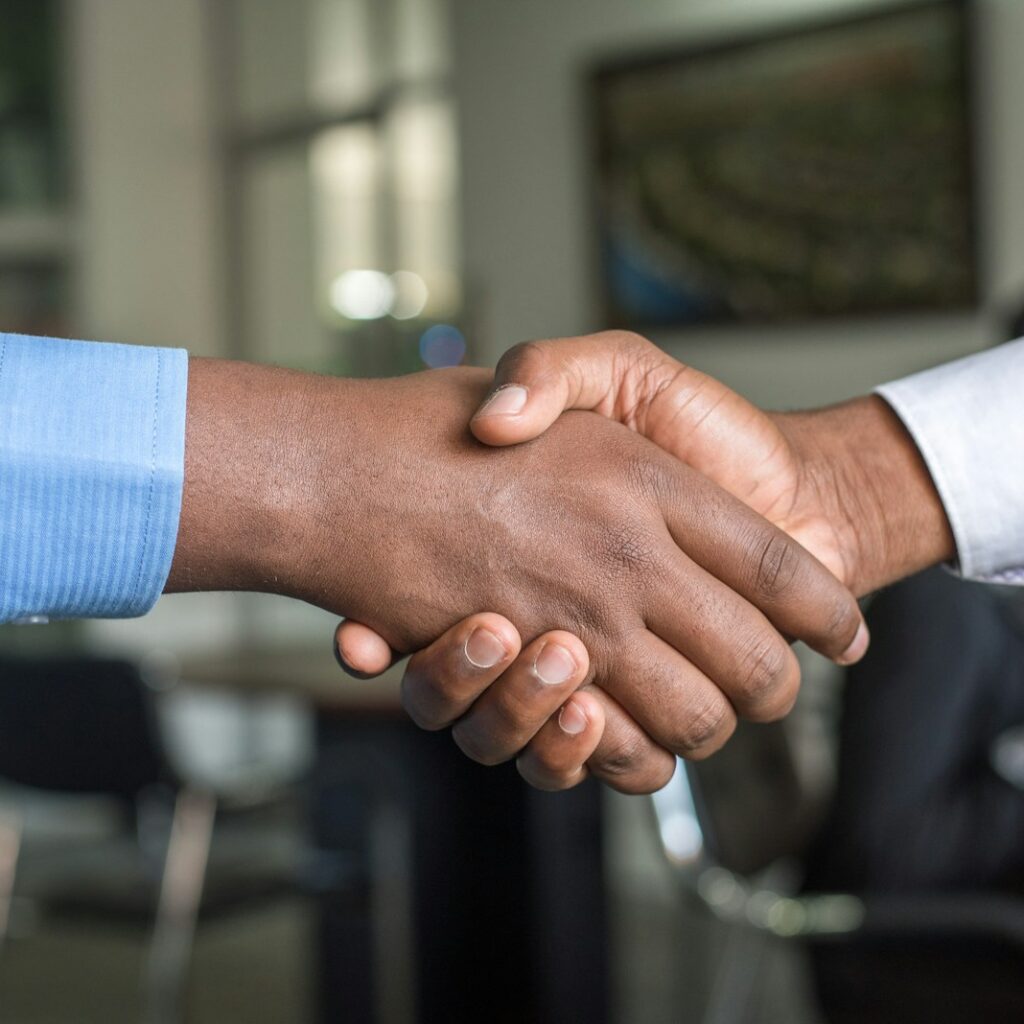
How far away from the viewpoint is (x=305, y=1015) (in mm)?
3514

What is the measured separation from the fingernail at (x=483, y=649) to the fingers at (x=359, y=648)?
0.33 ft

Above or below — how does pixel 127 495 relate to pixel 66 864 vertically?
above

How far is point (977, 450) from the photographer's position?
130cm

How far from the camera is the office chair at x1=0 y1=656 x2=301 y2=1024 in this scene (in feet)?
8.82

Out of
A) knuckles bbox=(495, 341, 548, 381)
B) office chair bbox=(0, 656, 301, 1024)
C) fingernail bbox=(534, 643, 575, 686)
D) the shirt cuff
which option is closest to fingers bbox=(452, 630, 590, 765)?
fingernail bbox=(534, 643, 575, 686)

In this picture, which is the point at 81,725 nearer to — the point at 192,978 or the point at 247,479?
the point at 192,978

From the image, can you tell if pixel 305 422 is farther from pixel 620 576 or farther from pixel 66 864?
pixel 66 864

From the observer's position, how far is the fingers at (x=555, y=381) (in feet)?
3.74

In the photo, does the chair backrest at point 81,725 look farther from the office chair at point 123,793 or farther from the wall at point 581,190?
the wall at point 581,190

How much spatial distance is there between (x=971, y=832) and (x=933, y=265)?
7.02 ft

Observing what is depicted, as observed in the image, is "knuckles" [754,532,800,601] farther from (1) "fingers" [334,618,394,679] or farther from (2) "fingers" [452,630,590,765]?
(1) "fingers" [334,618,394,679]

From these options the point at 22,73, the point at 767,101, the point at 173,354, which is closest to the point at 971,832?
the point at 173,354

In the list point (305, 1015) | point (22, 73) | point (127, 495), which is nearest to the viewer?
point (127, 495)

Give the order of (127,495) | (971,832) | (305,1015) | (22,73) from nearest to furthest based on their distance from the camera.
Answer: (127,495)
(971,832)
(305,1015)
(22,73)
